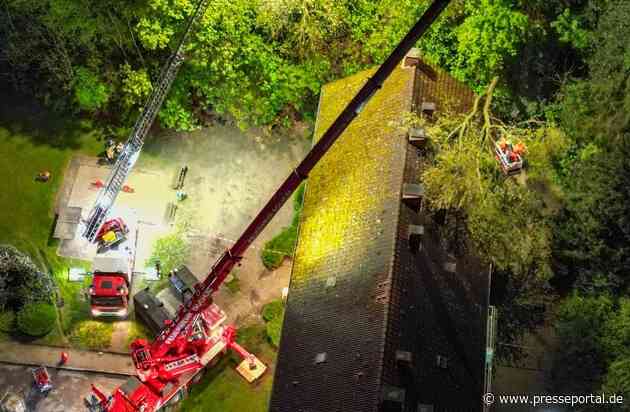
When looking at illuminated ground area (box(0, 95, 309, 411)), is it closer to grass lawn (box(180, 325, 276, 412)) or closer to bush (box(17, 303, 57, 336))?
grass lawn (box(180, 325, 276, 412))

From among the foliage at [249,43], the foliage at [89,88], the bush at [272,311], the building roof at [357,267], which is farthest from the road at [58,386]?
the foliage at [89,88]

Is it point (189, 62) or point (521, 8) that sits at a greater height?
point (521, 8)

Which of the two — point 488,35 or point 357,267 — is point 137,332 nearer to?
point 357,267

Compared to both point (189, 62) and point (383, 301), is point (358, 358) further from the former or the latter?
point (189, 62)

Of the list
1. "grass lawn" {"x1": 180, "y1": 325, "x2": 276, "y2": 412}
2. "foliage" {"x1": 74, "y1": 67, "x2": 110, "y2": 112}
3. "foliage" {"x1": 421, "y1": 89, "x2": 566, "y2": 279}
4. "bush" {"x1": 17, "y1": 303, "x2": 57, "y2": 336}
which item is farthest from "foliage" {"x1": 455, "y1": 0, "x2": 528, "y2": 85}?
"bush" {"x1": 17, "y1": 303, "x2": 57, "y2": 336}

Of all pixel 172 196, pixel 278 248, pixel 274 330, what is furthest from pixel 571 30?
pixel 172 196

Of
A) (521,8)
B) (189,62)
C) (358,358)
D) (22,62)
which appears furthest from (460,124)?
(22,62)
